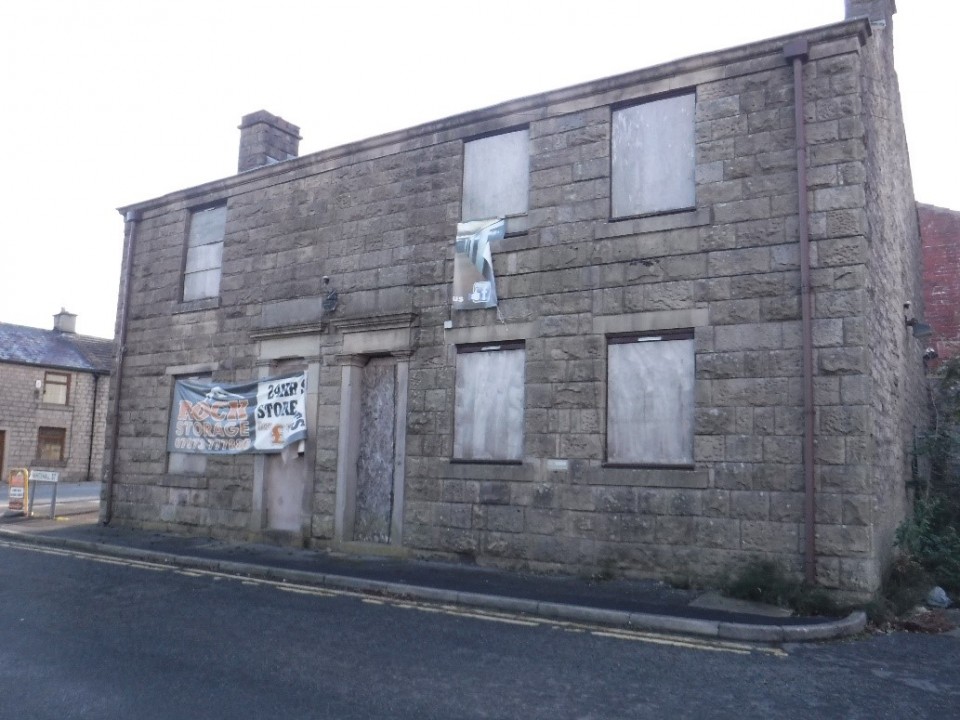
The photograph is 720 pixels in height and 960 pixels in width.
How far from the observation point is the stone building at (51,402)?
37469 mm

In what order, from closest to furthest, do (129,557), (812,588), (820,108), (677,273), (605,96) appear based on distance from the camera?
(812,588)
(820,108)
(677,273)
(605,96)
(129,557)

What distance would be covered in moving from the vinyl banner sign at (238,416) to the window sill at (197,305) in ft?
4.51

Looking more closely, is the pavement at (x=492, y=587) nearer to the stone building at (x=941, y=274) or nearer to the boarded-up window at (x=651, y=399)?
the boarded-up window at (x=651, y=399)

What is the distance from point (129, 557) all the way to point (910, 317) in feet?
42.3

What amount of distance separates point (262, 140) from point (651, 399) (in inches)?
401

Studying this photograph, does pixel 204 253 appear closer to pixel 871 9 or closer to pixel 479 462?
A: pixel 479 462

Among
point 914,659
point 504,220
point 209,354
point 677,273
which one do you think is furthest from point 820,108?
point 209,354

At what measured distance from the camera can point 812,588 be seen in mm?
8836

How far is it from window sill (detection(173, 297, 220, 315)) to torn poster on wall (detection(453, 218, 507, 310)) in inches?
211

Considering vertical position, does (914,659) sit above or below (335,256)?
below

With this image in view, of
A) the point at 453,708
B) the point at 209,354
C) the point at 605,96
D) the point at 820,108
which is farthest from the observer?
the point at 209,354

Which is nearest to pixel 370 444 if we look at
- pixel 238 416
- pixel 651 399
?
pixel 238 416

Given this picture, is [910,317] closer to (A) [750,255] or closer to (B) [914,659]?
(A) [750,255]

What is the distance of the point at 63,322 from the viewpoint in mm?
43125
